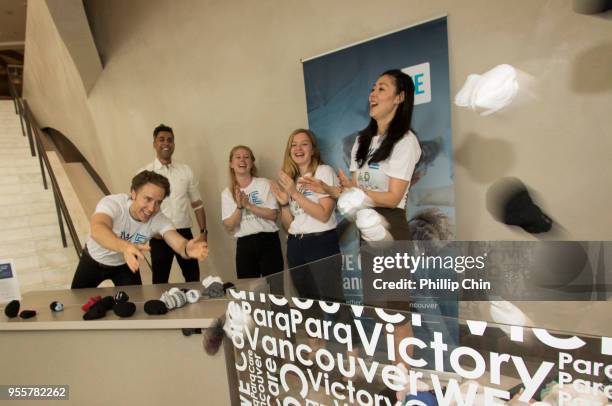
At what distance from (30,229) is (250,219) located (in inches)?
127

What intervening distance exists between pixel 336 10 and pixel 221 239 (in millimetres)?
2105

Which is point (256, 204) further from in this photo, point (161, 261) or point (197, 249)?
point (197, 249)

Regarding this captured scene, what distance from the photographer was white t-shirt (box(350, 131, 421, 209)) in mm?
1975

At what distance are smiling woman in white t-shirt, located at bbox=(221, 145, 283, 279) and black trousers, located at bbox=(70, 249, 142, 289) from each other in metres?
0.69

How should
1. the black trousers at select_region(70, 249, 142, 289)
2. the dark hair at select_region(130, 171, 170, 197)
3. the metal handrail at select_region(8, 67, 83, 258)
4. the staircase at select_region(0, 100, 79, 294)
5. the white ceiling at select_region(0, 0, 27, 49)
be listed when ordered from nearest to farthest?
the dark hair at select_region(130, 171, 170, 197) → the black trousers at select_region(70, 249, 142, 289) → the staircase at select_region(0, 100, 79, 294) → the metal handrail at select_region(8, 67, 83, 258) → the white ceiling at select_region(0, 0, 27, 49)

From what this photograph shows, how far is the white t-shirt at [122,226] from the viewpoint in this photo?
6.64 ft

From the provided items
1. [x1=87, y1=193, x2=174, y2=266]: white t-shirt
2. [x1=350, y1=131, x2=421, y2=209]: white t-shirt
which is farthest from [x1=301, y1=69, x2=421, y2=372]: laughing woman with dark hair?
[x1=87, y1=193, x2=174, y2=266]: white t-shirt

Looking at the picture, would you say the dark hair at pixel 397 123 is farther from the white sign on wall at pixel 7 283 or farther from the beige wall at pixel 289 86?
the white sign on wall at pixel 7 283

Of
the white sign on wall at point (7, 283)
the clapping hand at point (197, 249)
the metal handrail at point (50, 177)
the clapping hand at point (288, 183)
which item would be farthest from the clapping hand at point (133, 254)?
the metal handrail at point (50, 177)

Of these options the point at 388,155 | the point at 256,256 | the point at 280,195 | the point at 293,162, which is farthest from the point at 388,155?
the point at 256,256

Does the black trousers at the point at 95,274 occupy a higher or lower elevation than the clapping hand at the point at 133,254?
lower

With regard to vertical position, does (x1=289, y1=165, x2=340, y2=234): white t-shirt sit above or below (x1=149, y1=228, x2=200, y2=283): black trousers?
above

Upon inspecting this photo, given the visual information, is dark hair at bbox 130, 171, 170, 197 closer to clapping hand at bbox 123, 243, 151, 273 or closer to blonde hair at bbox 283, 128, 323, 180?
clapping hand at bbox 123, 243, 151, 273

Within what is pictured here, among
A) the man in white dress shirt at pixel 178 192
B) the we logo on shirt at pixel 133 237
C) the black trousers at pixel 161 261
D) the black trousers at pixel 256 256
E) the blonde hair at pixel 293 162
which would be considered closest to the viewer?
the we logo on shirt at pixel 133 237
